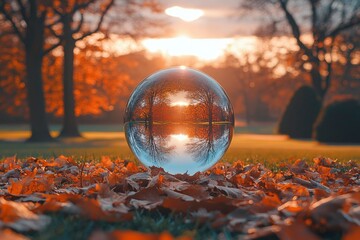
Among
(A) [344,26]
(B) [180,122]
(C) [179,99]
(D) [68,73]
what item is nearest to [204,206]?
(B) [180,122]

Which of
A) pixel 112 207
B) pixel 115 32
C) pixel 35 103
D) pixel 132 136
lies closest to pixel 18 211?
pixel 112 207

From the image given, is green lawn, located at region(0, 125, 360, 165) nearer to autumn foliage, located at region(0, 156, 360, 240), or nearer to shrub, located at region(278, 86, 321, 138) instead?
autumn foliage, located at region(0, 156, 360, 240)

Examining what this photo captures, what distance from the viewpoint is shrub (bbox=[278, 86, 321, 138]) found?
26406mm

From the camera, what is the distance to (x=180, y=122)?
5312 mm

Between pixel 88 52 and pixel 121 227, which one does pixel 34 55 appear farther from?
pixel 121 227

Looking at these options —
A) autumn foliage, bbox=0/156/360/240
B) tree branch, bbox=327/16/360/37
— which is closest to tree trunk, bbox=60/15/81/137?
tree branch, bbox=327/16/360/37

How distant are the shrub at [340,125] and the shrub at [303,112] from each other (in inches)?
184

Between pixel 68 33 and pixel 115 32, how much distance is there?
2187 mm

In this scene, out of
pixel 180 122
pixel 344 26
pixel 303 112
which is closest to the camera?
pixel 180 122

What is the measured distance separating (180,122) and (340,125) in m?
17.4

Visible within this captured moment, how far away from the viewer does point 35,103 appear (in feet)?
71.9

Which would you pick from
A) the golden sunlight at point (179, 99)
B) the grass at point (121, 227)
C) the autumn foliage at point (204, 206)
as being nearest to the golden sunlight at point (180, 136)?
the golden sunlight at point (179, 99)

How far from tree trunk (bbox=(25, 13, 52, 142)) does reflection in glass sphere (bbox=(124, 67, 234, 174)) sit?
16.8 m

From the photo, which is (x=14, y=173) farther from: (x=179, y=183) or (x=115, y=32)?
(x=115, y=32)
